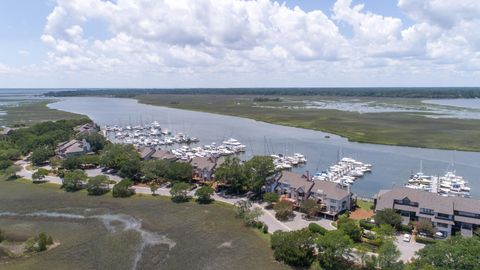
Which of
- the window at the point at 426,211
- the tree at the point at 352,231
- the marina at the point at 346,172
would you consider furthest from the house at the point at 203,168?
the window at the point at 426,211

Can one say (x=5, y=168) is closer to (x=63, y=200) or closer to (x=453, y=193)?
(x=63, y=200)

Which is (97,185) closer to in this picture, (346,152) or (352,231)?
(352,231)

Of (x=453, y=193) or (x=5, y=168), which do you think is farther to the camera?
(x=5, y=168)

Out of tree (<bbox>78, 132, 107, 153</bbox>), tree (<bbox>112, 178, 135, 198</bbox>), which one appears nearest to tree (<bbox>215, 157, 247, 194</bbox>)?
tree (<bbox>112, 178, 135, 198</bbox>)

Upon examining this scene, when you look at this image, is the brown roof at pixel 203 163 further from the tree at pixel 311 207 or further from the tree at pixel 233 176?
the tree at pixel 311 207

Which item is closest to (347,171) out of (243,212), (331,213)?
(331,213)

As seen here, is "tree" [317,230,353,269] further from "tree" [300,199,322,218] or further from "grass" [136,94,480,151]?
"grass" [136,94,480,151]
